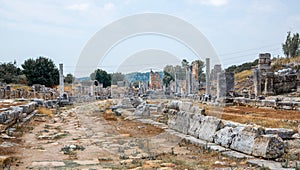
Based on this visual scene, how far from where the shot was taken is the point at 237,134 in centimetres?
666

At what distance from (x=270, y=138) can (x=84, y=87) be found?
111 feet

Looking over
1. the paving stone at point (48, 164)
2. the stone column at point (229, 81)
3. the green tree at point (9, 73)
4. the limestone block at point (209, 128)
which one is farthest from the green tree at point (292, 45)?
the paving stone at point (48, 164)

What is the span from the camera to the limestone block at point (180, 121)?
8.97m

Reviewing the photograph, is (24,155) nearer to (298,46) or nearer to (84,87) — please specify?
(84,87)

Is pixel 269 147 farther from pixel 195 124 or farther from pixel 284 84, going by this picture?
pixel 284 84

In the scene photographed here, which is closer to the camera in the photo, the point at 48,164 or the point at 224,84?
the point at 48,164

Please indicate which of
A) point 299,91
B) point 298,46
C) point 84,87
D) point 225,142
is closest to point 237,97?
point 299,91

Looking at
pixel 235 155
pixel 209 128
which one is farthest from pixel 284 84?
pixel 235 155

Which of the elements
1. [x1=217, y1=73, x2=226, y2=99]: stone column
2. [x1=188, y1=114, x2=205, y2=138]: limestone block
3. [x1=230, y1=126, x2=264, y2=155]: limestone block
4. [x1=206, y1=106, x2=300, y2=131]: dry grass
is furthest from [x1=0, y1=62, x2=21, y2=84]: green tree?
[x1=230, y1=126, x2=264, y2=155]: limestone block

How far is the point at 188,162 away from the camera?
609cm

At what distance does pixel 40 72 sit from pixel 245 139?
50272 millimetres

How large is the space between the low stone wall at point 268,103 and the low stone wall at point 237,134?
7.45m

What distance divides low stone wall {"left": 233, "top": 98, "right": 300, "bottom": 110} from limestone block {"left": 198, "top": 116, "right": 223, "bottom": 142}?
340 inches

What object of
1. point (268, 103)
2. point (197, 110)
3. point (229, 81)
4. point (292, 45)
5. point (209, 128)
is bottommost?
point (209, 128)
